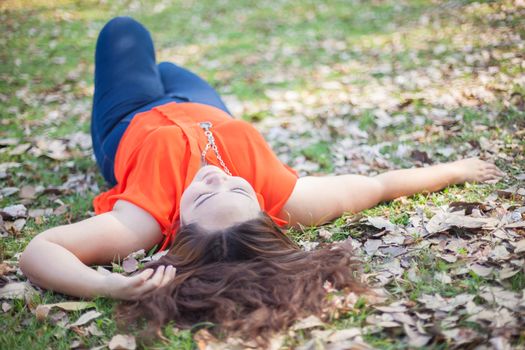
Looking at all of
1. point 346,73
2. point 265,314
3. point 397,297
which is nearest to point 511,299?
point 397,297

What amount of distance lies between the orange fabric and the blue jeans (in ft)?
1.99

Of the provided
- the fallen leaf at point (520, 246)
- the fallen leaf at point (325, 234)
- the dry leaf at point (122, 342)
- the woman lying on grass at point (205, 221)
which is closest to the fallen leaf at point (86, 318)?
the woman lying on grass at point (205, 221)

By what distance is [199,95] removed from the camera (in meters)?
4.74

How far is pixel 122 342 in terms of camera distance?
2.50 meters

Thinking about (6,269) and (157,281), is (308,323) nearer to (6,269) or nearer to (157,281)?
(157,281)

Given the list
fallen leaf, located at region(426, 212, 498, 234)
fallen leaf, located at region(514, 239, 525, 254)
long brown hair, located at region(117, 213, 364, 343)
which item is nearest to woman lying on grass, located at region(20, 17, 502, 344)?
long brown hair, located at region(117, 213, 364, 343)

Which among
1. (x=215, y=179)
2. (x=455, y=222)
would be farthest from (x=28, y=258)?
(x=455, y=222)

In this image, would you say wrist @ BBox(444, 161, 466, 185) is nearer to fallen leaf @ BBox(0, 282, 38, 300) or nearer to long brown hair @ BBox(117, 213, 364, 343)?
long brown hair @ BBox(117, 213, 364, 343)

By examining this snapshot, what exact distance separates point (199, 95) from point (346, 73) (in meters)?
3.37

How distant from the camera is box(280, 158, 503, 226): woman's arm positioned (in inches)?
141

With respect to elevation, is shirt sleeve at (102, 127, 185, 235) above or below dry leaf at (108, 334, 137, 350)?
above

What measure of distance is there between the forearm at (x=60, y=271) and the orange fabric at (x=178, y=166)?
0.57 metres

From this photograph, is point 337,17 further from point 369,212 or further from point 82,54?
point 369,212

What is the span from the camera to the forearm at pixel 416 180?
384cm
